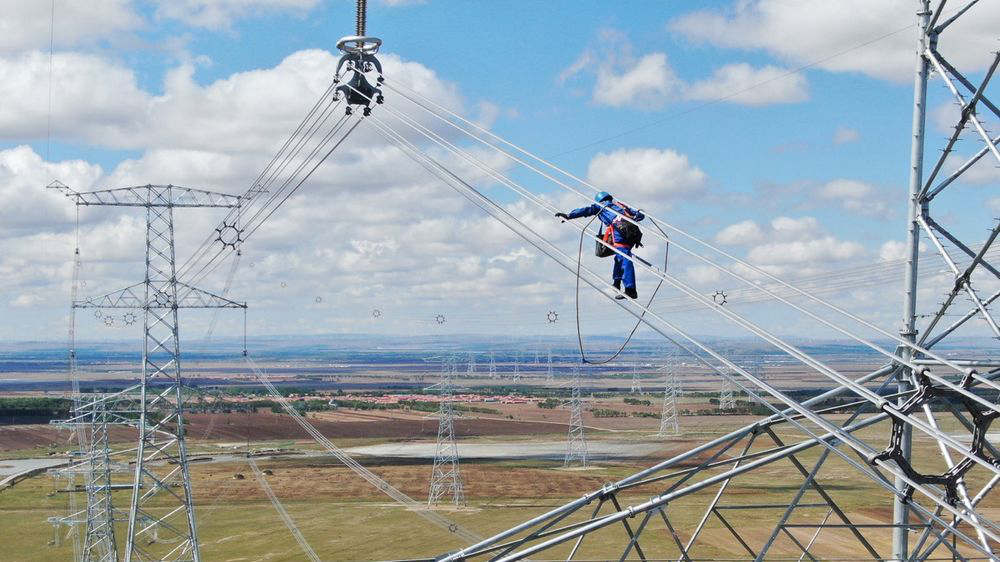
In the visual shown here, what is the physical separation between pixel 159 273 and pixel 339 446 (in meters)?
105

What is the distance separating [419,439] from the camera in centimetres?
16175

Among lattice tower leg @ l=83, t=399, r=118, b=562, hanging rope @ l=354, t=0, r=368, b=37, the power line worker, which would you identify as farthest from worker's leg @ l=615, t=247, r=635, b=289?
lattice tower leg @ l=83, t=399, r=118, b=562

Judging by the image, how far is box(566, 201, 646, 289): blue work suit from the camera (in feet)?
67.9

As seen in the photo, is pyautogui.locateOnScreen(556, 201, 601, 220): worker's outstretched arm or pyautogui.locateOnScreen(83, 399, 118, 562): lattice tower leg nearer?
pyautogui.locateOnScreen(556, 201, 601, 220): worker's outstretched arm

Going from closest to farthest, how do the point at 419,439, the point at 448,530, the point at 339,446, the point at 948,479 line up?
the point at 948,479 → the point at 448,530 → the point at 339,446 → the point at 419,439

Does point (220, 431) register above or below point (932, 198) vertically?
below

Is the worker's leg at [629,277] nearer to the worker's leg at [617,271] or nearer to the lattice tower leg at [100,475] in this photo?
the worker's leg at [617,271]

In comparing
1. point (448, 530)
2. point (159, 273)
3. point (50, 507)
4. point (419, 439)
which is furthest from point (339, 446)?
point (159, 273)

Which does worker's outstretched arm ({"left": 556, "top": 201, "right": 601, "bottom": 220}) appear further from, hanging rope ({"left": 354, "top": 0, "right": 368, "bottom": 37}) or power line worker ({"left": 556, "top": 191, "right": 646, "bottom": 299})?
hanging rope ({"left": 354, "top": 0, "right": 368, "bottom": 37})

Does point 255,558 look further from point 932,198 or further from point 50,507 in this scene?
point 932,198

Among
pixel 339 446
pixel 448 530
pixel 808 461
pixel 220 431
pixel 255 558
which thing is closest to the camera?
pixel 255 558

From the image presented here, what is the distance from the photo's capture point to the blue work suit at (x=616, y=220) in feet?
67.9

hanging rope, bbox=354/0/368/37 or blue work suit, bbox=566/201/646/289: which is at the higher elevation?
hanging rope, bbox=354/0/368/37

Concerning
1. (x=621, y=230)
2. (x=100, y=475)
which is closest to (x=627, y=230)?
(x=621, y=230)
